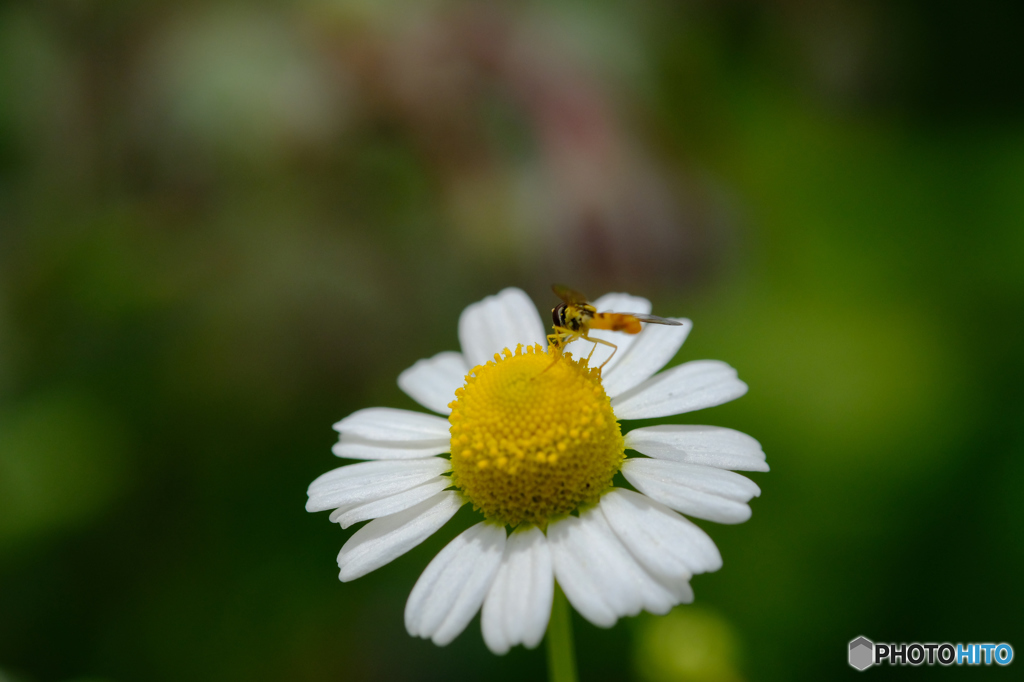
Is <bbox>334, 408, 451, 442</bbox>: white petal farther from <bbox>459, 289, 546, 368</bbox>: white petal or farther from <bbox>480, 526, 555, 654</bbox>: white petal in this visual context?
<bbox>480, 526, 555, 654</bbox>: white petal

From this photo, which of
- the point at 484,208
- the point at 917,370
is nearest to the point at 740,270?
the point at 917,370

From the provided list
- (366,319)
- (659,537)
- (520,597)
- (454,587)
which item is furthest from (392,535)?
(366,319)

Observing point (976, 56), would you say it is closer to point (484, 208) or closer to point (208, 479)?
point (484, 208)

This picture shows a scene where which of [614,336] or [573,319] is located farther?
[614,336]

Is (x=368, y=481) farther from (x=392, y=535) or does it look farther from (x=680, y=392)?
(x=680, y=392)

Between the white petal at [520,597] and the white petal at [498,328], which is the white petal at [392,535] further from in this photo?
the white petal at [498,328]

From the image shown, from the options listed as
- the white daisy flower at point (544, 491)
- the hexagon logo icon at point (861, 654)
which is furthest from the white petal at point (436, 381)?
the hexagon logo icon at point (861, 654)
